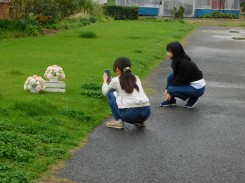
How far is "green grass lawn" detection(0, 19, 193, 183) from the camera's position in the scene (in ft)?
19.6

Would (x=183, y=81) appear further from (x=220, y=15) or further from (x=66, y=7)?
(x=220, y=15)

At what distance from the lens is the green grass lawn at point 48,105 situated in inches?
235

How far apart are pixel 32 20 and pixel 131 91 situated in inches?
712

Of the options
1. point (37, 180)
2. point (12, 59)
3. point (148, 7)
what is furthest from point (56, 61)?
point (148, 7)

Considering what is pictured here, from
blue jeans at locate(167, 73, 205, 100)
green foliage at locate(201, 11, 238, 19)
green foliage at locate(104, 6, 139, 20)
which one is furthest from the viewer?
green foliage at locate(201, 11, 238, 19)

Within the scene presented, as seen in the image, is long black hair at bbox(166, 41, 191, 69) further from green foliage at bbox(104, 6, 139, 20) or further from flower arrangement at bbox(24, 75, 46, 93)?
green foliage at bbox(104, 6, 139, 20)

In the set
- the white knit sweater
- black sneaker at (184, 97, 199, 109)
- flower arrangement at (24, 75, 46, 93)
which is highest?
the white knit sweater

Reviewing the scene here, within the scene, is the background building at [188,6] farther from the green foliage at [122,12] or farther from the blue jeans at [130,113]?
the blue jeans at [130,113]

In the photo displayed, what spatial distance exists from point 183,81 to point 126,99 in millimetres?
2183

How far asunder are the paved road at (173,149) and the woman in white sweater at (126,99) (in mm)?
184

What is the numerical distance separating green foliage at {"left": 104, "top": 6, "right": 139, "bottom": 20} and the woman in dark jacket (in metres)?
Answer: 35.2

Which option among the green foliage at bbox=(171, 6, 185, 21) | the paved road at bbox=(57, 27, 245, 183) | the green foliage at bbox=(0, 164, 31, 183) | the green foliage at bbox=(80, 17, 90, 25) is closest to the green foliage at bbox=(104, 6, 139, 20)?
the green foliage at bbox=(171, 6, 185, 21)

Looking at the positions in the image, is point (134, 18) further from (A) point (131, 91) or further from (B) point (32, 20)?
(A) point (131, 91)

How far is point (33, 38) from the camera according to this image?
70.3 ft
